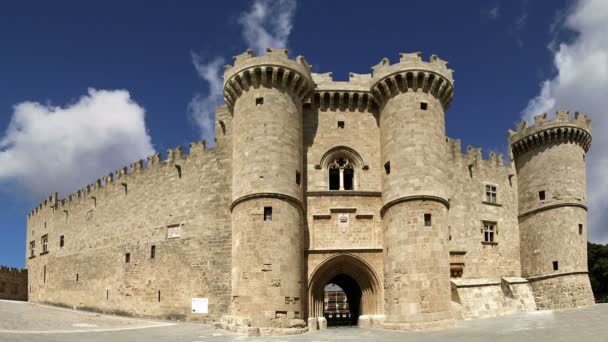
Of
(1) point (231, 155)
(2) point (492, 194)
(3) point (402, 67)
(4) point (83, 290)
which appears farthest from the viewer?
(4) point (83, 290)

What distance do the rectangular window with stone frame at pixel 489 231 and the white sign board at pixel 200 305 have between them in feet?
43.0

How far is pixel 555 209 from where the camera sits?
26078 mm

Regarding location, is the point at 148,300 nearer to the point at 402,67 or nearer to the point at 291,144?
the point at 291,144

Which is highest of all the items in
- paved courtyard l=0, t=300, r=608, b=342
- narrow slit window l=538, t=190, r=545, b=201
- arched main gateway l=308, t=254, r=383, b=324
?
narrow slit window l=538, t=190, r=545, b=201

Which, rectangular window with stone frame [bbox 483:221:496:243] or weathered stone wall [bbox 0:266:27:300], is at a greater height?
rectangular window with stone frame [bbox 483:221:496:243]

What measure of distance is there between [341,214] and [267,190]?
355cm

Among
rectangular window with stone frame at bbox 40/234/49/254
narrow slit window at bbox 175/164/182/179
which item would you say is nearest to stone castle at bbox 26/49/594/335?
narrow slit window at bbox 175/164/182/179

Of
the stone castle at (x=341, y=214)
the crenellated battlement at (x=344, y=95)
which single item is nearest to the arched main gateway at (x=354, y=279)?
the stone castle at (x=341, y=214)

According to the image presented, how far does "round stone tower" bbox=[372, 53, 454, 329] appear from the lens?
65.0 feet

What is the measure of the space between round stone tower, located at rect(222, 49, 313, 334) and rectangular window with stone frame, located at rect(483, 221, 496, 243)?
972 centimetres

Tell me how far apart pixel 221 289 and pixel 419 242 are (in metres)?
8.65

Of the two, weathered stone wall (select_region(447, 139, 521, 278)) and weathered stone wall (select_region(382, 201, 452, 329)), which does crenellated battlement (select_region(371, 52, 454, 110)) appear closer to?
weathered stone wall (select_region(447, 139, 521, 278))

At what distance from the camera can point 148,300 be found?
82.4ft

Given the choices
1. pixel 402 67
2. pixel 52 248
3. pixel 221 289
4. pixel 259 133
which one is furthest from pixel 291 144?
pixel 52 248
